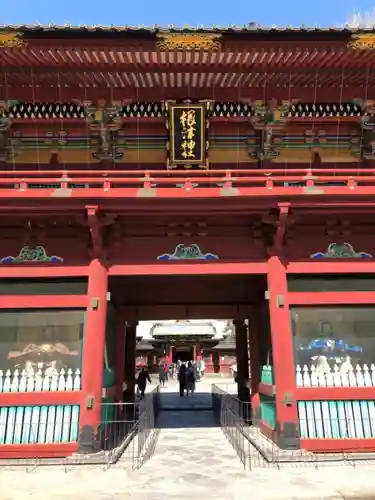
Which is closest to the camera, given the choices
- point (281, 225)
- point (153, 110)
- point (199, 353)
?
point (281, 225)

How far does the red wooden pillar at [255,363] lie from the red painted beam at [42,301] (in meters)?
6.36

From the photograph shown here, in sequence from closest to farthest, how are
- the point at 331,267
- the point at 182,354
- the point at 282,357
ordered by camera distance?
the point at 282,357
the point at 331,267
the point at 182,354

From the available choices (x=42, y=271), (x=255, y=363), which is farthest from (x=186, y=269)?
(x=255, y=363)

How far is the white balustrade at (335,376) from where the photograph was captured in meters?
10.6

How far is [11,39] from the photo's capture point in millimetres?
10438

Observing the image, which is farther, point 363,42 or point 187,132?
point 187,132

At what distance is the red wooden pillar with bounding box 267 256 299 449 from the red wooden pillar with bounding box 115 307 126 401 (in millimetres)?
5711

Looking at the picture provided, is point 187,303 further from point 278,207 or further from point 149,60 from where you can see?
point 149,60

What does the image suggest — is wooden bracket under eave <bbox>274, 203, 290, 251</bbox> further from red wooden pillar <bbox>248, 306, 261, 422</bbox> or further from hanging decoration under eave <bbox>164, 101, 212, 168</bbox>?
red wooden pillar <bbox>248, 306, 261, 422</bbox>

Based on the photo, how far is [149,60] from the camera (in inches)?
443

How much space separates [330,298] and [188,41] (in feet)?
24.3

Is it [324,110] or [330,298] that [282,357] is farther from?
[324,110]

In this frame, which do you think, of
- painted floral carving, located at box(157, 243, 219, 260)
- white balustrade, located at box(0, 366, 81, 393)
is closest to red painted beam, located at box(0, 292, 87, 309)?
white balustrade, located at box(0, 366, 81, 393)

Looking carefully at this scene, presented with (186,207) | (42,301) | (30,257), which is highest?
(186,207)
